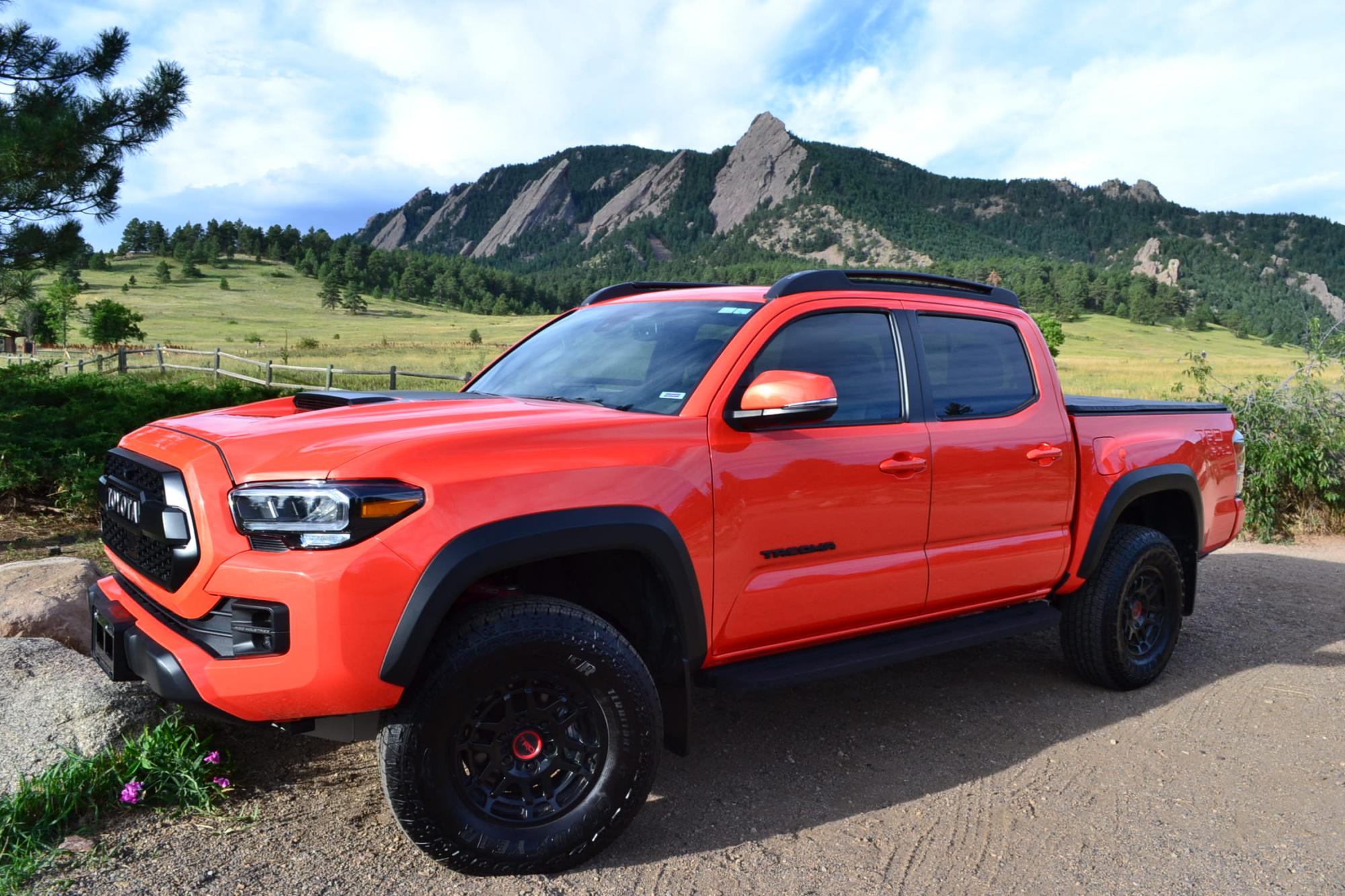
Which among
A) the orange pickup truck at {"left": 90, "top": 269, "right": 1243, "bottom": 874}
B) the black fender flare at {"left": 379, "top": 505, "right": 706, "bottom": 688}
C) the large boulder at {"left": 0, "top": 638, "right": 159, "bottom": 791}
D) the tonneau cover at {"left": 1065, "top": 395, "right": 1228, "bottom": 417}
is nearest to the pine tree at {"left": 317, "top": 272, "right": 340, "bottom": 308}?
the orange pickup truck at {"left": 90, "top": 269, "right": 1243, "bottom": 874}

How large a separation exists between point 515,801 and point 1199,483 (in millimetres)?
3999

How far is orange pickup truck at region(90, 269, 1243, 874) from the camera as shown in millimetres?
2568

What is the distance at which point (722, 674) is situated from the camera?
328 centimetres

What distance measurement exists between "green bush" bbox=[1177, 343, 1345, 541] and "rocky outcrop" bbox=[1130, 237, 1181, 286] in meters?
146

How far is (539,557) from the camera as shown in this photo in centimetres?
276

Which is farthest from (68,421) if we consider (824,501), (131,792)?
(824,501)

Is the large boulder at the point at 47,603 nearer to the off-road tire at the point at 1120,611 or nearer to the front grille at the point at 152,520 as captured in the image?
the front grille at the point at 152,520

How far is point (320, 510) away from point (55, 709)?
5.68ft

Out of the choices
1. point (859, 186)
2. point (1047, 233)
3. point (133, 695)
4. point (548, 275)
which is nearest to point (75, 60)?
point (133, 695)

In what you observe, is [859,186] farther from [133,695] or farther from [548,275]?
[133,695]

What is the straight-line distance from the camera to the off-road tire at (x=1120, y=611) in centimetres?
459

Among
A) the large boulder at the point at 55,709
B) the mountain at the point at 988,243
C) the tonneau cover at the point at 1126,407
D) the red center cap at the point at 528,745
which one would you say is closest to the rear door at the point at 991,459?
the tonneau cover at the point at 1126,407

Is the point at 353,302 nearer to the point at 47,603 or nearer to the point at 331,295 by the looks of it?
the point at 331,295

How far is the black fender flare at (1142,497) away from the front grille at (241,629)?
354cm
